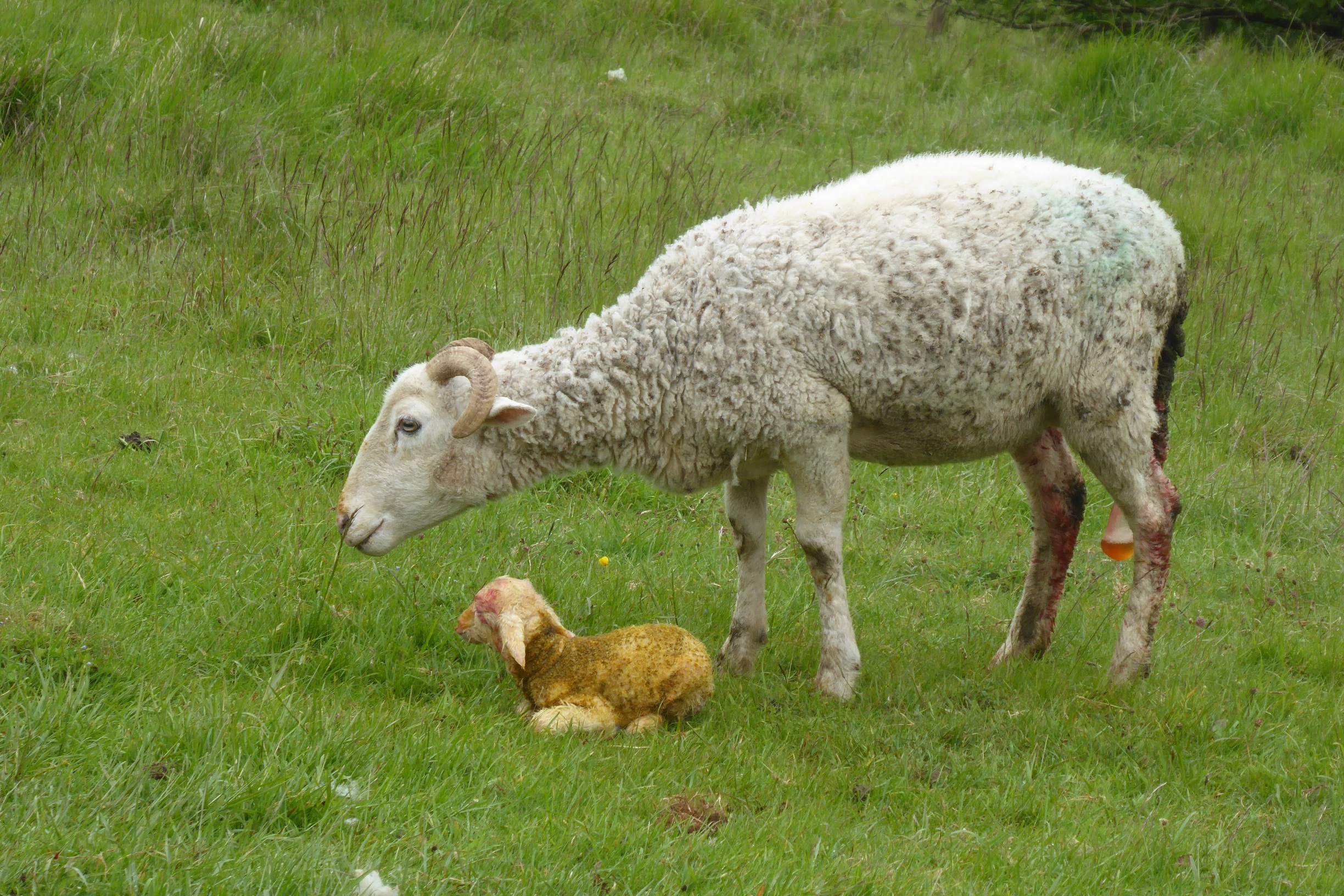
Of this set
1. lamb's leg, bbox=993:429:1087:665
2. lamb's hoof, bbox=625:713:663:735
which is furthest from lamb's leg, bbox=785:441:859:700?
lamb's leg, bbox=993:429:1087:665

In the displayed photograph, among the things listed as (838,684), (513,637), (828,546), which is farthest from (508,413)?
(838,684)

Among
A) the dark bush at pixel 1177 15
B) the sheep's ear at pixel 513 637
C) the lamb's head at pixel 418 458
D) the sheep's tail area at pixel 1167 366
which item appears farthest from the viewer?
the dark bush at pixel 1177 15

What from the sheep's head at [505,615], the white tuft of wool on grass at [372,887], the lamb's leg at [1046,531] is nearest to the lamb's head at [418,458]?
the sheep's head at [505,615]

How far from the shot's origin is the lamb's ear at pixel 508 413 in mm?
4441

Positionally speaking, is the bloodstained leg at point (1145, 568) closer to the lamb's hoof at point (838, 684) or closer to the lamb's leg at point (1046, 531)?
the lamb's leg at point (1046, 531)

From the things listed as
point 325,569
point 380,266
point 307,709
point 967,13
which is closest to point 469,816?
point 307,709

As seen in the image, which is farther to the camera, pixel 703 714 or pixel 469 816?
pixel 703 714

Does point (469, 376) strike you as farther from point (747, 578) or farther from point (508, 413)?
point (747, 578)

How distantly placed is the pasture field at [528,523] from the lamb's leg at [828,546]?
0.12 m

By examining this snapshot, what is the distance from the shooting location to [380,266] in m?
7.30

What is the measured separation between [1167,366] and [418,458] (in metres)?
2.84

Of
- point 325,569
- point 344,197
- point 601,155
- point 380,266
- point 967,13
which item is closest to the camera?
point 325,569

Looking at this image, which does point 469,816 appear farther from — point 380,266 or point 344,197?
point 344,197

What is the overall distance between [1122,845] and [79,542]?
11.3 ft
